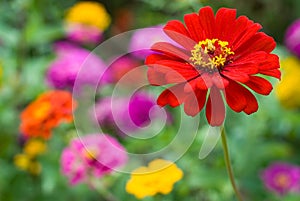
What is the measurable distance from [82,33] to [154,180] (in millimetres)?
695

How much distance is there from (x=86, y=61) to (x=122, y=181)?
0.36 metres

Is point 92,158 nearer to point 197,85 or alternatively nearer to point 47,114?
point 47,114

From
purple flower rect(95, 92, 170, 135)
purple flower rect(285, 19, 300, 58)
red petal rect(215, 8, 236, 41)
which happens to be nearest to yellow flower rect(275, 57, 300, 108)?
purple flower rect(285, 19, 300, 58)

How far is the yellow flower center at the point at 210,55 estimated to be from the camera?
1.93 feet

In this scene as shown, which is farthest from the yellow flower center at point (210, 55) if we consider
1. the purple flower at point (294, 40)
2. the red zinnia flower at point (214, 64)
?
the purple flower at point (294, 40)

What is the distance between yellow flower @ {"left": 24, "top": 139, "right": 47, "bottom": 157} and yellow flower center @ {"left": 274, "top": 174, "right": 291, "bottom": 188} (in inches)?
15.5

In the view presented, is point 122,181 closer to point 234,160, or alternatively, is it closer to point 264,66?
point 234,160

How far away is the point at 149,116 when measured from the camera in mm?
1070

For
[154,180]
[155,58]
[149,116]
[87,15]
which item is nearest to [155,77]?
[155,58]

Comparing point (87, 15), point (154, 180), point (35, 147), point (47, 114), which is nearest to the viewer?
point (154, 180)

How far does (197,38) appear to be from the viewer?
0.60 metres

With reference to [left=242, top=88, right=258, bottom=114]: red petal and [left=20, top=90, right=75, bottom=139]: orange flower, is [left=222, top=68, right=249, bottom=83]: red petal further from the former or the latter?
[left=20, top=90, right=75, bottom=139]: orange flower

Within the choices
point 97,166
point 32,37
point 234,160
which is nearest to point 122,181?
point 97,166

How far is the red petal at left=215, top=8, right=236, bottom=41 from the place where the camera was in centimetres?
59
